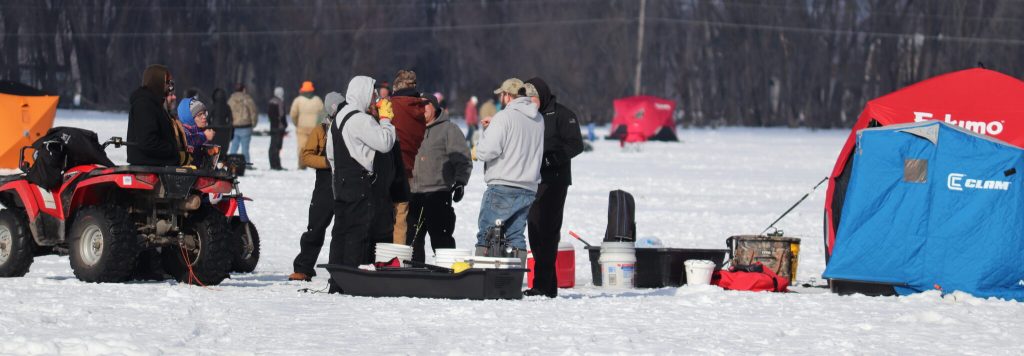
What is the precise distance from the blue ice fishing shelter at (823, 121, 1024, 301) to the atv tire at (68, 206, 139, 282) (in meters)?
4.96

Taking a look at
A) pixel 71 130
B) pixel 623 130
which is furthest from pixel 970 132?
pixel 623 130

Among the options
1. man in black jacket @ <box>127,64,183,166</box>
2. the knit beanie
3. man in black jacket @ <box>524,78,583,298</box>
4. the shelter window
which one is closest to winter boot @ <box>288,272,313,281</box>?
man in black jacket @ <box>127,64,183,166</box>

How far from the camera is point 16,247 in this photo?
10.9 m

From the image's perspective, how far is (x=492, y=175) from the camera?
33.7 feet

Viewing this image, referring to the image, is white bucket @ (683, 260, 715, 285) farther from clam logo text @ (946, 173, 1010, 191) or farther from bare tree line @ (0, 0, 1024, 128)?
bare tree line @ (0, 0, 1024, 128)

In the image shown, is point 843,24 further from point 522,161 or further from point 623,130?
point 522,161

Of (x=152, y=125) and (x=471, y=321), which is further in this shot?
(x=152, y=125)

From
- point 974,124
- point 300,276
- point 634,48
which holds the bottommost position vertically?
point 300,276

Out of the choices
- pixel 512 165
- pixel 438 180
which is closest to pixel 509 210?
pixel 512 165

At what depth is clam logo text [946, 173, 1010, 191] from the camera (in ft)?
36.8

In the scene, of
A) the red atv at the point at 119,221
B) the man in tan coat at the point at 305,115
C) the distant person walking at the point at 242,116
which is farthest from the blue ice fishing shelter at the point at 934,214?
the distant person walking at the point at 242,116

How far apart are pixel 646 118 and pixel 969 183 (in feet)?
115

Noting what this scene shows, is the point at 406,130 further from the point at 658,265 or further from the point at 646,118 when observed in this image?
the point at 646,118

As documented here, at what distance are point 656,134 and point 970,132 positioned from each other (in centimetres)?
3559
